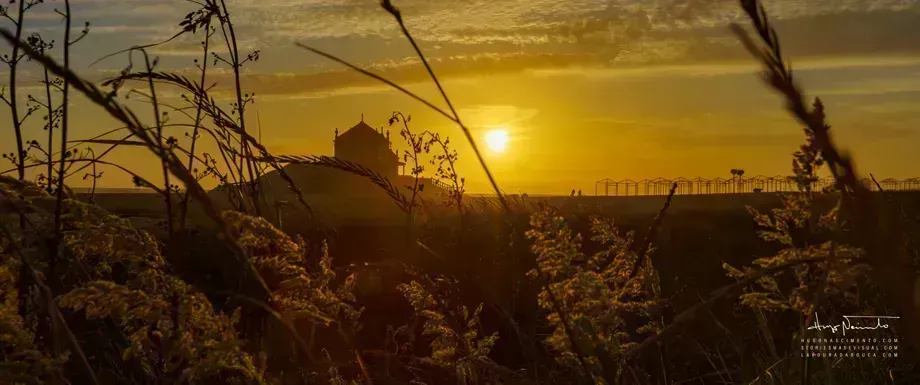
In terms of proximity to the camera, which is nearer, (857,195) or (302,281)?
(857,195)

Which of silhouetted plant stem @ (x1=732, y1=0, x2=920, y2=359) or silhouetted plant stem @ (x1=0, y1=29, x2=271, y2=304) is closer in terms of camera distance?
silhouetted plant stem @ (x1=732, y1=0, x2=920, y2=359)

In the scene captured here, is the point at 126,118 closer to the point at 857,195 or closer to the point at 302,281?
the point at 302,281

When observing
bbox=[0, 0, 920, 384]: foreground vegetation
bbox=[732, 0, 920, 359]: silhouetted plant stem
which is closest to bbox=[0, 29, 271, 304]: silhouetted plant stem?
bbox=[0, 0, 920, 384]: foreground vegetation

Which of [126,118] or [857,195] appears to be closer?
[857,195]

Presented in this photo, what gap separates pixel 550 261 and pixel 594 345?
226 millimetres

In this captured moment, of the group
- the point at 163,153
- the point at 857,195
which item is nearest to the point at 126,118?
the point at 163,153

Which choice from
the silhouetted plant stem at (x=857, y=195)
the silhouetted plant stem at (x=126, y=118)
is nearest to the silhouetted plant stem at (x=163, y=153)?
the silhouetted plant stem at (x=126, y=118)

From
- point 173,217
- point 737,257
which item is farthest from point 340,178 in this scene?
point 173,217

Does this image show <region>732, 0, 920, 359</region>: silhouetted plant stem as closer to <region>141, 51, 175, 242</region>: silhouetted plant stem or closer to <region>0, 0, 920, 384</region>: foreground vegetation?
<region>0, 0, 920, 384</region>: foreground vegetation

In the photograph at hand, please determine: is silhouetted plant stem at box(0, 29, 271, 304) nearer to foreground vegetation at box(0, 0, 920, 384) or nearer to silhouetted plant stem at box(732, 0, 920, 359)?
foreground vegetation at box(0, 0, 920, 384)

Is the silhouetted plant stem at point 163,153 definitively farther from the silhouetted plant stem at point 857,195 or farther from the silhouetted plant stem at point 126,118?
the silhouetted plant stem at point 857,195

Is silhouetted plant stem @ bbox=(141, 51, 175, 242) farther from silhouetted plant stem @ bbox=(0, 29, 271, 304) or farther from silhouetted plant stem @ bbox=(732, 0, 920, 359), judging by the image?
silhouetted plant stem @ bbox=(732, 0, 920, 359)

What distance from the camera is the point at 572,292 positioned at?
1.41 meters

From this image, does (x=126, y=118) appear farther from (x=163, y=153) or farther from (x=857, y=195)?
(x=857, y=195)
